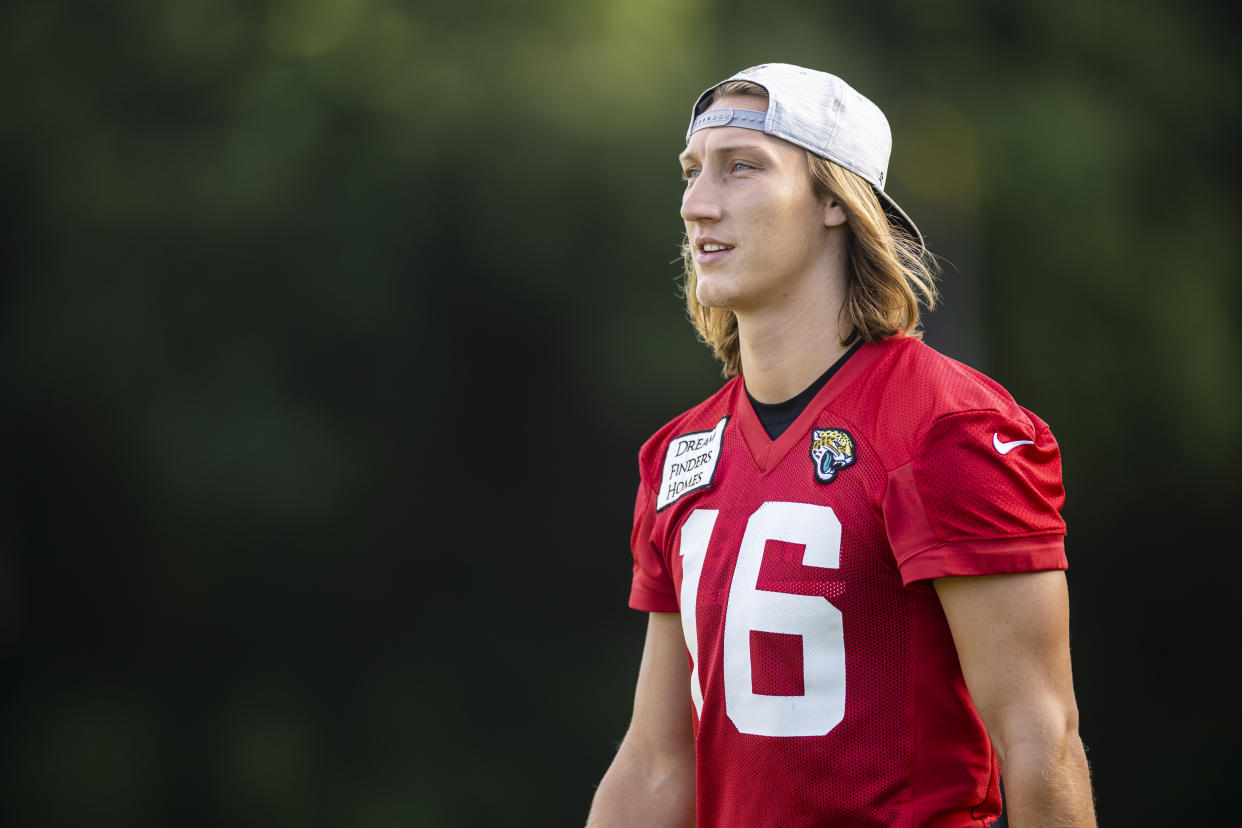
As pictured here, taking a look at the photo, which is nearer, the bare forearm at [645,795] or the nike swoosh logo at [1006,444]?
the nike swoosh logo at [1006,444]

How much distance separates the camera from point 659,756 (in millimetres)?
1881

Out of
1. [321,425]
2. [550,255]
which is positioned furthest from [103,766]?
[550,255]

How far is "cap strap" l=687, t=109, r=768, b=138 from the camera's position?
5.68 ft

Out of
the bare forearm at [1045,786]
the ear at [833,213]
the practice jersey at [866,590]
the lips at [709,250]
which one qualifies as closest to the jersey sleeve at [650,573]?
the practice jersey at [866,590]

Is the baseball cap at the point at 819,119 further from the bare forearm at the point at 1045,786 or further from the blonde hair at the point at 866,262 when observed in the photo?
the bare forearm at the point at 1045,786

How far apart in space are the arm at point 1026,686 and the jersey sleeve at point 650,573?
535 mm

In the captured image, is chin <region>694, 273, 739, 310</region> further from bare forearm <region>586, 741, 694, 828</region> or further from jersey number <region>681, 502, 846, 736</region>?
bare forearm <region>586, 741, 694, 828</region>

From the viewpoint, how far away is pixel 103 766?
361 centimetres

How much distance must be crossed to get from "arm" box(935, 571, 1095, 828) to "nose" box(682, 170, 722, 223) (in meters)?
0.63

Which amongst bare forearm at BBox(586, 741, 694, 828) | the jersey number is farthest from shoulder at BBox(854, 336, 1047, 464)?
bare forearm at BBox(586, 741, 694, 828)

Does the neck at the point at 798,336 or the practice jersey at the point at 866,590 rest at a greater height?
the neck at the point at 798,336

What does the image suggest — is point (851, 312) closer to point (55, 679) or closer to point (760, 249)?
point (760, 249)

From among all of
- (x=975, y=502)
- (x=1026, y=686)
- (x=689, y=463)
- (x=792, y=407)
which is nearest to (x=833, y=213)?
(x=792, y=407)

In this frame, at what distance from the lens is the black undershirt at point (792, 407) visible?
168 centimetres
